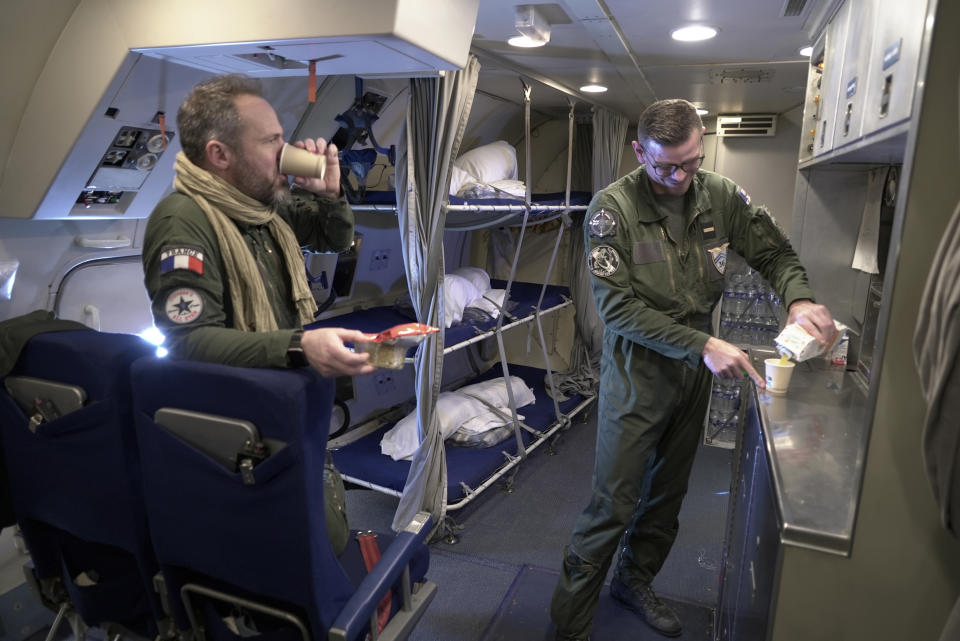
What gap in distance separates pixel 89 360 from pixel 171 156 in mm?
1455

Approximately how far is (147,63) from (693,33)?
2.40 metres

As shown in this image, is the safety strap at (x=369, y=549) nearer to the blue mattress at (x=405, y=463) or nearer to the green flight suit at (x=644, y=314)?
the green flight suit at (x=644, y=314)

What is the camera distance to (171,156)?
8.95 feet

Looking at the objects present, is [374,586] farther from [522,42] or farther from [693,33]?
[693,33]

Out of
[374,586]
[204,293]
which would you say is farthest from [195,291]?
[374,586]

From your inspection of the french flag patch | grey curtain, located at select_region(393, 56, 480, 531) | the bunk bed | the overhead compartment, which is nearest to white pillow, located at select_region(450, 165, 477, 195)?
the bunk bed

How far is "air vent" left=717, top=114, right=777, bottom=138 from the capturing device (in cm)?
592

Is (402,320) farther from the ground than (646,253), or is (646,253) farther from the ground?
(646,253)

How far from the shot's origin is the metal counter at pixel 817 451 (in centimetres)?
125

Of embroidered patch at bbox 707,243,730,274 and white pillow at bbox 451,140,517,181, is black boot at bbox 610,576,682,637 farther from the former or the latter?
white pillow at bbox 451,140,517,181

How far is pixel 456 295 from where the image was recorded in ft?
13.5

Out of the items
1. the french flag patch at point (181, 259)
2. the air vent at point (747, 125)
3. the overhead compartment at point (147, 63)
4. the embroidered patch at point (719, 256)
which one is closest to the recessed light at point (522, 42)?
the overhead compartment at point (147, 63)

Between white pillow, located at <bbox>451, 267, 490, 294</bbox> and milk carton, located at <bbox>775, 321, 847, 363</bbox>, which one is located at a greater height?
milk carton, located at <bbox>775, 321, 847, 363</bbox>

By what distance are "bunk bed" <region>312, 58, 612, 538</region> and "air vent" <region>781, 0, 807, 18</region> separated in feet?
4.60
